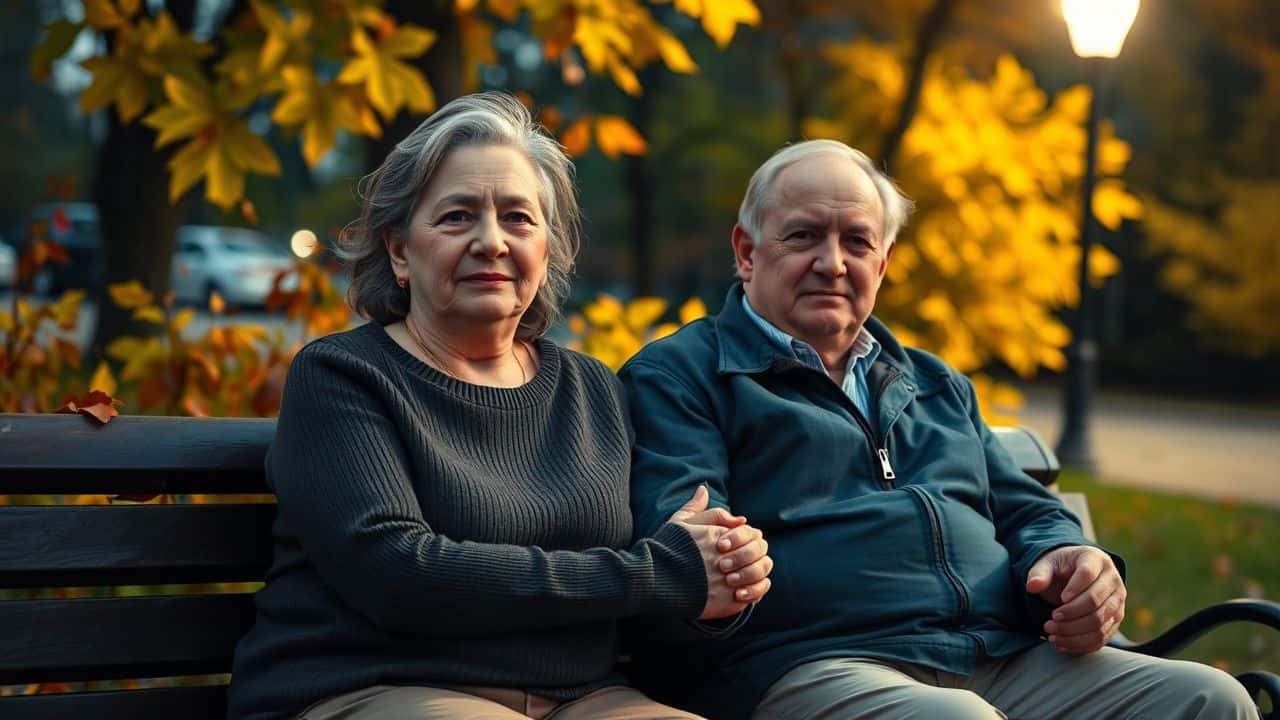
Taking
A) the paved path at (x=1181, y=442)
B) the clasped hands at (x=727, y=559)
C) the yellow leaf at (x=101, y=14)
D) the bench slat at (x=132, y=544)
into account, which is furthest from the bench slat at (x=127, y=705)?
the paved path at (x=1181, y=442)

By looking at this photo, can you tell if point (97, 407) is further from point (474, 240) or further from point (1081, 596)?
point (1081, 596)

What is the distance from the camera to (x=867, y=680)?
2.76 meters

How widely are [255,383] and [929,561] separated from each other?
1.99 m

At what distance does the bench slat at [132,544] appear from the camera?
265 cm

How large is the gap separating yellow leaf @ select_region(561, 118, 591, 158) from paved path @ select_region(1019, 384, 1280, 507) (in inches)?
337

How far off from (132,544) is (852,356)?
1.61 metres

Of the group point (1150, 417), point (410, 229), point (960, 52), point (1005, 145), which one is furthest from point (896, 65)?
point (1150, 417)

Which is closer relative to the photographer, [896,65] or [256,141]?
[256,141]

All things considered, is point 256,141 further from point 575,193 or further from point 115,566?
point 115,566

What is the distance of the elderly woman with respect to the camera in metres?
2.47

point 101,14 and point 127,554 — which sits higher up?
point 101,14

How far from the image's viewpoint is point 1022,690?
9.87ft

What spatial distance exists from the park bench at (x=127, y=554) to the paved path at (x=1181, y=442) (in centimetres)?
997

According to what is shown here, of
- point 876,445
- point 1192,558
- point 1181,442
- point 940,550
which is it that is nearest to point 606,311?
point 876,445
